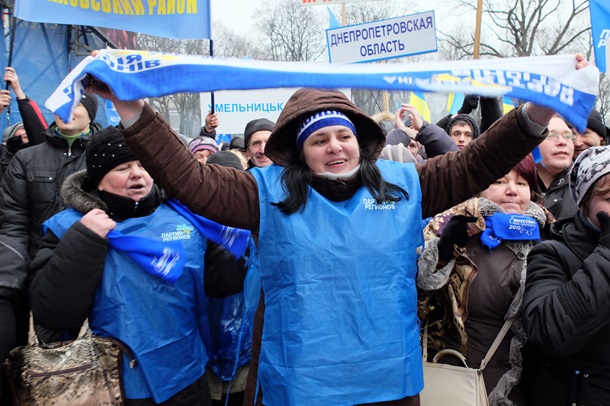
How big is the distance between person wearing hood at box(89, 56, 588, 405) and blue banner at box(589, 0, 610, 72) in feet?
12.1

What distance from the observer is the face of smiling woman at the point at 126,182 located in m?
2.29

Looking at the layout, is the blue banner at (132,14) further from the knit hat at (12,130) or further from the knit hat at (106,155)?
the knit hat at (106,155)

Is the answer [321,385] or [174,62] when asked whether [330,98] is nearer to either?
[174,62]

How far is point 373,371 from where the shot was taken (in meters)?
1.69

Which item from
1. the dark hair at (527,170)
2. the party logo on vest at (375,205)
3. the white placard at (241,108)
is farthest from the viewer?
the white placard at (241,108)

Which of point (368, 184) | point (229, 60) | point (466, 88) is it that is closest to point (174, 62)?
point (229, 60)

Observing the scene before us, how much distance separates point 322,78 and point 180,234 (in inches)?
40.4

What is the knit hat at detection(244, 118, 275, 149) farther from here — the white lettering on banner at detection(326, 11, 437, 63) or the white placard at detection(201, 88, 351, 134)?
the white placard at detection(201, 88, 351, 134)

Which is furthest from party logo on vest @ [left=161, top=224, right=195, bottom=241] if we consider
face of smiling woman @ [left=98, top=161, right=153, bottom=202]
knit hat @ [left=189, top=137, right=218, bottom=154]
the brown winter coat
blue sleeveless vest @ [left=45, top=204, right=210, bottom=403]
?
knit hat @ [left=189, top=137, right=218, bottom=154]

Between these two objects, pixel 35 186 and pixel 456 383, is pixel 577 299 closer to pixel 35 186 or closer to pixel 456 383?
pixel 456 383

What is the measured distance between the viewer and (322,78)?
5.22ft

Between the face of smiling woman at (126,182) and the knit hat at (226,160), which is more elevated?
the knit hat at (226,160)

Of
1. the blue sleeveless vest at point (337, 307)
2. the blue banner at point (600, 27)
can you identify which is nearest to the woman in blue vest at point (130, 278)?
the blue sleeveless vest at point (337, 307)

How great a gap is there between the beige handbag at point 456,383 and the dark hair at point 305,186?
796 mm
